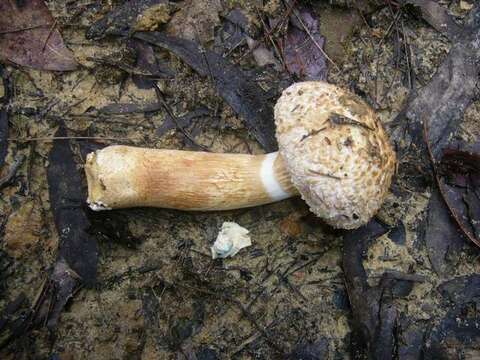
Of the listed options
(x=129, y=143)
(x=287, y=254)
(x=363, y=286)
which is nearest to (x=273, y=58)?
(x=129, y=143)

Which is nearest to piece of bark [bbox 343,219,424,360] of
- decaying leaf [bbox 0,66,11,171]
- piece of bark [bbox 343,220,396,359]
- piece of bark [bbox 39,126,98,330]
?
piece of bark [bbox 343,220,396,359]

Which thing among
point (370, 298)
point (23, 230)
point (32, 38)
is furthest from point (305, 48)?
point (23, 230)

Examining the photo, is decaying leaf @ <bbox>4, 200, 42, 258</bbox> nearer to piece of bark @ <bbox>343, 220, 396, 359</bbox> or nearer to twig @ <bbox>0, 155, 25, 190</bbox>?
twig @ <bbox>0, 155, 25, 190</bbox>

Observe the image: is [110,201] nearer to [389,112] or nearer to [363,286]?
[363,286]

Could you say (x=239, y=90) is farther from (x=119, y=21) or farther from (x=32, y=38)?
(x=32, y=38)

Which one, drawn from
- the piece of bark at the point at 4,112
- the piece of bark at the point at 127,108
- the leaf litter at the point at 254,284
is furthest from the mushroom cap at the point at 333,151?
the piece of bark at the point at 4,112

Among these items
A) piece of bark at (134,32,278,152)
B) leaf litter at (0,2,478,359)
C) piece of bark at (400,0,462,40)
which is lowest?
leaf litter at (0,2,478,359)
